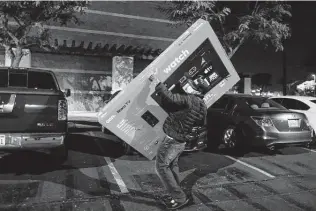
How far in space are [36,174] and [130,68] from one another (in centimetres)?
1321

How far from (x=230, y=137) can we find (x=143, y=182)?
331cm

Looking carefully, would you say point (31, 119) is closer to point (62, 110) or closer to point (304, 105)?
point (62, 110)

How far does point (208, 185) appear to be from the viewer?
4996mm

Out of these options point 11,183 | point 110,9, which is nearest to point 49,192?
point 11,183

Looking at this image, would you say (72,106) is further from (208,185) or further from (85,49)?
(208,185)

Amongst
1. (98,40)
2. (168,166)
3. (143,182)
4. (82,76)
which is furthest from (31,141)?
(98,40)

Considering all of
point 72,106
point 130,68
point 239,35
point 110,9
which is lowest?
point 72,106

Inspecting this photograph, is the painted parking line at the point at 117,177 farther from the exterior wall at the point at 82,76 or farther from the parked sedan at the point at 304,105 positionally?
the exterior wall at the point at 82,76

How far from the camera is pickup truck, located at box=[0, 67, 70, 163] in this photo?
191 inches

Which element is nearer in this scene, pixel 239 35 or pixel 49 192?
pixel 49 192

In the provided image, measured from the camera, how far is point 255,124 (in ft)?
22.5

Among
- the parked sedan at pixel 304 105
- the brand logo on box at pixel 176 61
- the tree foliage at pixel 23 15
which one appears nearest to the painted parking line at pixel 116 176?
the brand logo on box at pixel 176 61

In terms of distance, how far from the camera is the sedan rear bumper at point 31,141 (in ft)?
15.9

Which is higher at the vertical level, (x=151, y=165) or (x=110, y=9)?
(x=110, y=9)
